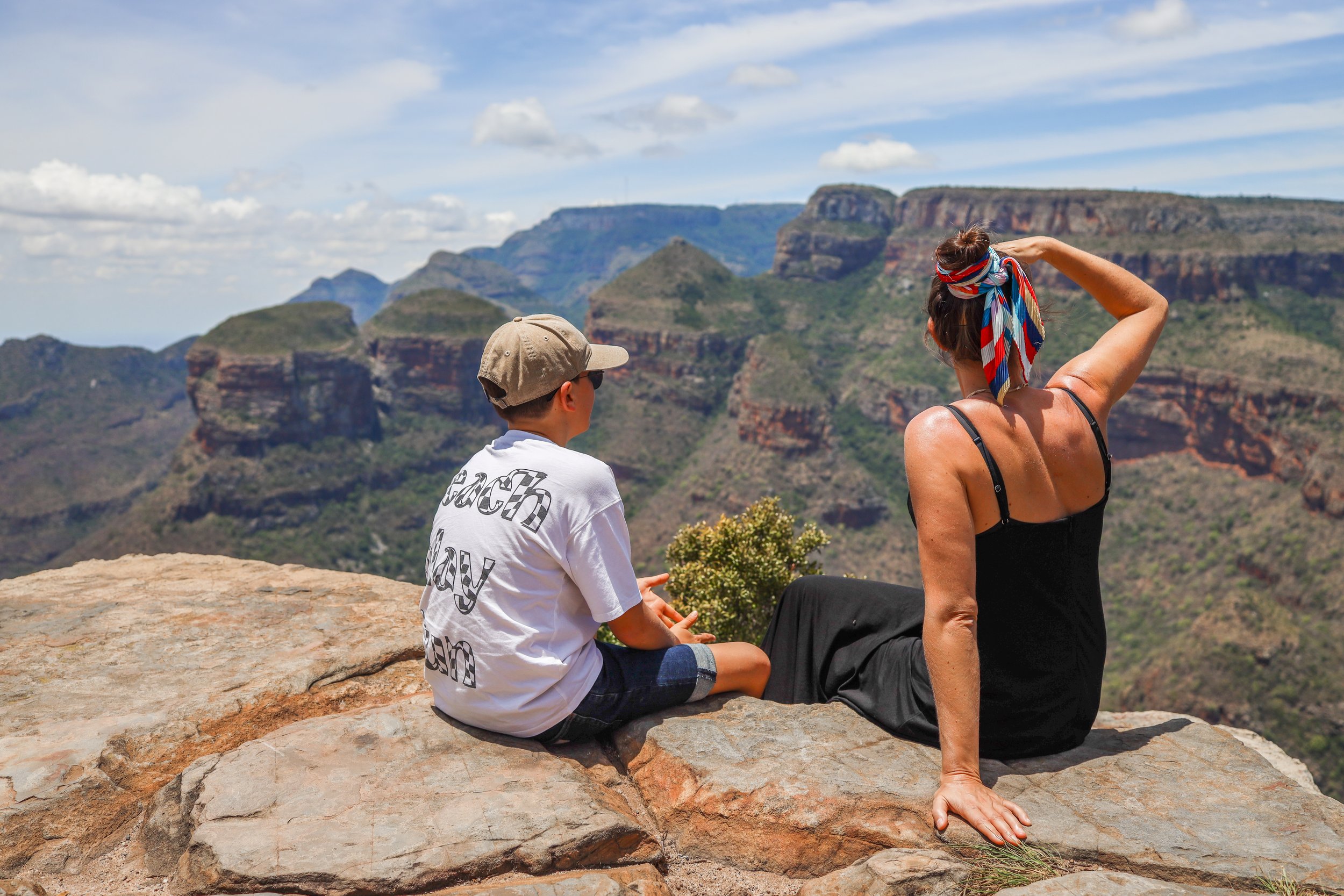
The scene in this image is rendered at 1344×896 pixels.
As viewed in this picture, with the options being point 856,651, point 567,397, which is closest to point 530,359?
point 567,397

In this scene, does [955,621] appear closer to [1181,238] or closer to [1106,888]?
[1106,888]

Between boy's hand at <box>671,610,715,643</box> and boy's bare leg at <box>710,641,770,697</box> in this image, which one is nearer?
boy's bare leg at <box>710,641,770,697</box>

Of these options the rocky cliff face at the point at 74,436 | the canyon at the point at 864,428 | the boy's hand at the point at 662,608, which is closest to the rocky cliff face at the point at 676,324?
the canyon at the point at 864,428

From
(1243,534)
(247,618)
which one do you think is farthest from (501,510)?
(1243,534)

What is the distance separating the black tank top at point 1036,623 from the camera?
4.18m

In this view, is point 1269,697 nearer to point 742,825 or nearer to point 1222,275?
point 742,825

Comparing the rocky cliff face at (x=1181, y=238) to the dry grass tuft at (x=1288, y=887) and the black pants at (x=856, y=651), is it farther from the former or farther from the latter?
the dry grass tuft at (x=1288, y=887)

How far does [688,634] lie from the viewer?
5363 millimetres

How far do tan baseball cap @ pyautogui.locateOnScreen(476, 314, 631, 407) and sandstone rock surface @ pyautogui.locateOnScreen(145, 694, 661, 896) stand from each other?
2020mm

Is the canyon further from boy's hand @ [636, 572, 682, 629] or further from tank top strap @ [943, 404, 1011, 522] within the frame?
tank top strap @ [943, 404, 1011, 522]

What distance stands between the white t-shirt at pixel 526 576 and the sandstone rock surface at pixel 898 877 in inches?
64.0

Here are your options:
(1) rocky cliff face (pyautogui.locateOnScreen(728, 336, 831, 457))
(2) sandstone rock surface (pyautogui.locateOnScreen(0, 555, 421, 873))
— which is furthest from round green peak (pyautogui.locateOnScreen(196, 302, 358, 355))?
(2) sandstone rock surface (pyautogui.locateOnScreen(0, 555, 421, 873))

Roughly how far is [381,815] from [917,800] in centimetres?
272

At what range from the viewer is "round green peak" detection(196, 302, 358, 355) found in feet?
333
